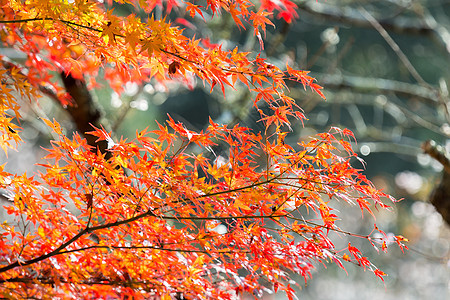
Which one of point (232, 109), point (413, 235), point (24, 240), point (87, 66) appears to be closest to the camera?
point (24, 240)

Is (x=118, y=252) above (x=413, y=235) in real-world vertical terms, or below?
below

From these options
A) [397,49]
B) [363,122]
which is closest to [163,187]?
[397,49]

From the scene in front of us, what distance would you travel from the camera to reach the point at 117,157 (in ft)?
3.88

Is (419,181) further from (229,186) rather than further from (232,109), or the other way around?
(229,186)

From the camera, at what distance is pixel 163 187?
1177 mm

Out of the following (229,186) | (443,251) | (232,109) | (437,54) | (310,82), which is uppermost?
(437,54)

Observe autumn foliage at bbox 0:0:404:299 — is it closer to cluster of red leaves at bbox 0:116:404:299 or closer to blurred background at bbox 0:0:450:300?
cluster of red leaves at bbox 0:116:404:299

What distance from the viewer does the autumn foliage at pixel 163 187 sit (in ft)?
3.73

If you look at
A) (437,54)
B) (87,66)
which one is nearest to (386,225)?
(437,54)

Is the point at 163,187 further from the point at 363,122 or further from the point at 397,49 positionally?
the point at 363,122

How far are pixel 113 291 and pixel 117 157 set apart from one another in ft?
Result: 1.39

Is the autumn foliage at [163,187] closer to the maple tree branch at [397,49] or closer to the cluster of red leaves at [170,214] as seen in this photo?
the cluster of red leaves at [170,214]

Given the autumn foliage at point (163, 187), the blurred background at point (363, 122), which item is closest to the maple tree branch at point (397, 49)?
the blurred background at point (363, 122)

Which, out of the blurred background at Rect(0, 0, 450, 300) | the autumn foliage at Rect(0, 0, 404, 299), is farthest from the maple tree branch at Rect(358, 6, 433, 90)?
the autumn foliage at Rect(0, 0, 404, 299)
